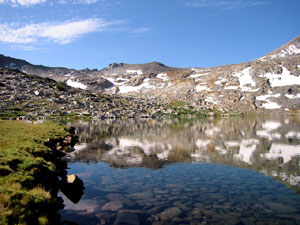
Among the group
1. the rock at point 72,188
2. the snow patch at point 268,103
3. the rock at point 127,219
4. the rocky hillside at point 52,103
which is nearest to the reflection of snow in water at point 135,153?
the rock at point 72,188

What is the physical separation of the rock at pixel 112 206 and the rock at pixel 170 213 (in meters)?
2.88

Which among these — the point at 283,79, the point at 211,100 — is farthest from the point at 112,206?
the point at 283,79

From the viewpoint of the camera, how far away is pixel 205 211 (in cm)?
1435

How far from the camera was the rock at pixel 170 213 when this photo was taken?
13470 mm

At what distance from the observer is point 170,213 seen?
14039 mm

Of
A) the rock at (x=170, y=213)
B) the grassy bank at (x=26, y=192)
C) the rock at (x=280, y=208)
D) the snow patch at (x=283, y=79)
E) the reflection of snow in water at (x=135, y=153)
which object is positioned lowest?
the reflection of snow in water at (x=135, y=153)

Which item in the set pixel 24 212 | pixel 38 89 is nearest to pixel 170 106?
pixel 38 89

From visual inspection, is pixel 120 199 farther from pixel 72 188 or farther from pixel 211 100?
pixel 211 100

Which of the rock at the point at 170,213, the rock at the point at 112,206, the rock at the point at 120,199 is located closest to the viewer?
the rock at the point at 170,213

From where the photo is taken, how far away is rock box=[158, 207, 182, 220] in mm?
13470

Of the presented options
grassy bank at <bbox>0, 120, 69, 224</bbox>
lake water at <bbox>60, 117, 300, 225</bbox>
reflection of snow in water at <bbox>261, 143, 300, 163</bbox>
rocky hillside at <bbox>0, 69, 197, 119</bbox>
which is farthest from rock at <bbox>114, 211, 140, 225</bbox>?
rocky hillside at <bbox>0, 69, 197, 119</bbox>

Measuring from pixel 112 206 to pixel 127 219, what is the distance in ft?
7.36

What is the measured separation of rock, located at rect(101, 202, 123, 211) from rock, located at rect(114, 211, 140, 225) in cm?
89

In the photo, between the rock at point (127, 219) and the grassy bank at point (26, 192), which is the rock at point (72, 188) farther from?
the rock at point (127, 219)
